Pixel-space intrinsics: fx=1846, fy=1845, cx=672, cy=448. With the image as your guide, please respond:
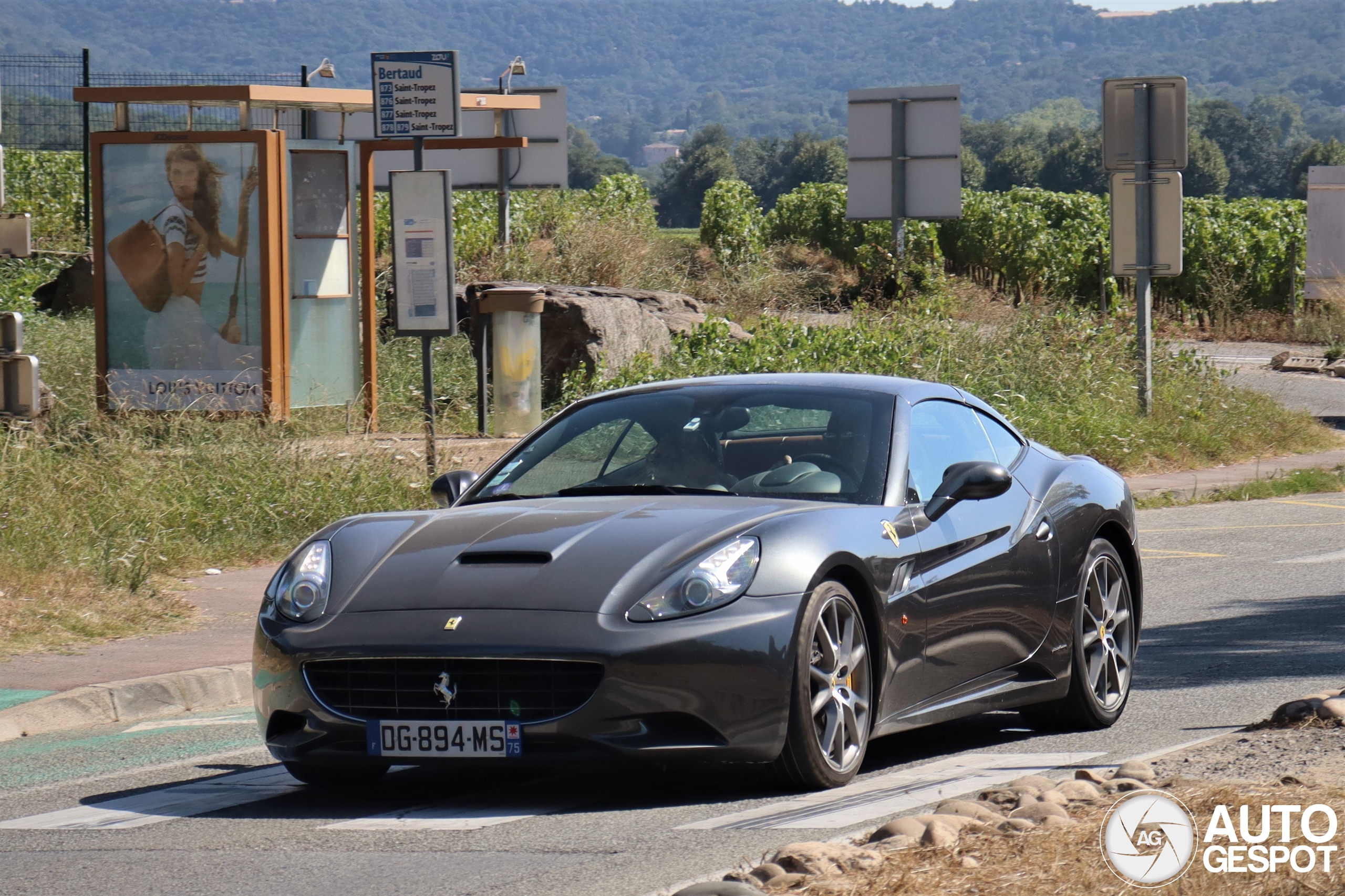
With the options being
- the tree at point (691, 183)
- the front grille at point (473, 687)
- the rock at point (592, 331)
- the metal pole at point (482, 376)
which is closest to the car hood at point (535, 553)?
the front grille at point (473, 687)

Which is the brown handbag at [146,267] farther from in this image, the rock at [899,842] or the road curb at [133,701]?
the rock at [899,842]

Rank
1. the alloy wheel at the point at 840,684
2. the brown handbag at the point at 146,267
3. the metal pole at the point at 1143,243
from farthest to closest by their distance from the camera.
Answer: the metal pole at the point at 1143,243, the brown handbag at the point at 146,267, the alloy wheel at the point at 840,684

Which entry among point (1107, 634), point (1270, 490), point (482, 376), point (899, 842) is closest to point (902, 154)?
point (1270, 490)

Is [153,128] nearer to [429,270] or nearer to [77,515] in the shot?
[429,270]

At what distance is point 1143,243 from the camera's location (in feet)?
67.5

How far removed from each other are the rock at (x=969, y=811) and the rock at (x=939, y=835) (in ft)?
0.62

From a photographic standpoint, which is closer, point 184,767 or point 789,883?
point 789,883

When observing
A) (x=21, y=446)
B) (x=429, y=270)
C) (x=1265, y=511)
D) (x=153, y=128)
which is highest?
(x=153, y=128)

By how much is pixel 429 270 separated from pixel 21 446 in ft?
10.4

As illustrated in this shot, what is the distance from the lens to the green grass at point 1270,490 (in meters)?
16.8

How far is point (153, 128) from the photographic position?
16.2 m

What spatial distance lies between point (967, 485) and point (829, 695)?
103 centimetres

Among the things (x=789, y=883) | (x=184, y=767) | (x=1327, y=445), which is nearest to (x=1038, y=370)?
(x=1327, y=445)

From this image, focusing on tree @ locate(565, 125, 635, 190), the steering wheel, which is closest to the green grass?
the steering wheel
